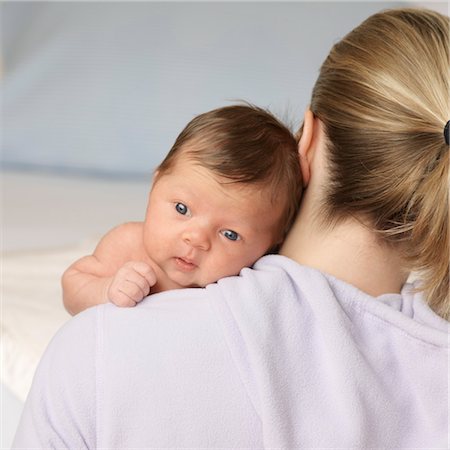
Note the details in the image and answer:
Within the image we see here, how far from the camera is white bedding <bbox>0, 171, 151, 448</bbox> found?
150 cm

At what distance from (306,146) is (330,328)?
0.93ft

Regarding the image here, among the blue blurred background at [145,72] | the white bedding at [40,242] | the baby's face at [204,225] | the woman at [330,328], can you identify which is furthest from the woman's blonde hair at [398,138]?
the blue blurred background at [145,72]

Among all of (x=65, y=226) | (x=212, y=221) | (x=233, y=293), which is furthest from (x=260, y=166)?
(x=65, y=226)

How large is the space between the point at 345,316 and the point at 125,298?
0.84ft

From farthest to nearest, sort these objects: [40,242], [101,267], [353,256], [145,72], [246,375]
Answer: [145,72]
[40,242]
[101,267]
[353,256]
[246,375]

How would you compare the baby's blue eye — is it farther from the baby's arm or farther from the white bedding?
the white bedding

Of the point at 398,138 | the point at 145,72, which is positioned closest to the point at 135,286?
the point at 398,138

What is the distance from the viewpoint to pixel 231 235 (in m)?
1.20

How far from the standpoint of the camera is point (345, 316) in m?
1.04

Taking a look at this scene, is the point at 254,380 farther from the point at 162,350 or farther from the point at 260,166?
the point at 260,166

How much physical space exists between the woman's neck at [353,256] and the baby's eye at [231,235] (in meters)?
0.08

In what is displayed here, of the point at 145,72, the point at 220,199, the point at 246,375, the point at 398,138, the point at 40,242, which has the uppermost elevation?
the point at 398,138

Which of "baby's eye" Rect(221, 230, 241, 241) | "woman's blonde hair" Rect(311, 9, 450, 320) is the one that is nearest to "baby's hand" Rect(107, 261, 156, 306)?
"baby's eye" Rect(221, 230, 241, 241)

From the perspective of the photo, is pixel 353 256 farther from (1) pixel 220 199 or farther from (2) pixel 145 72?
(2) pixel 145 72
